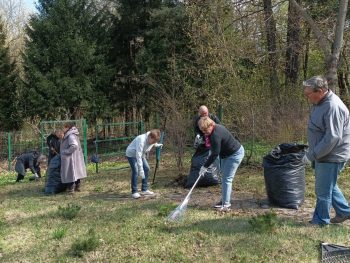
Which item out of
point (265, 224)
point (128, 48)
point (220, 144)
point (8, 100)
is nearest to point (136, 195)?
point (220, 144)

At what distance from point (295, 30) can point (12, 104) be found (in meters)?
12.6

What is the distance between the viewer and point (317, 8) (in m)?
17.6

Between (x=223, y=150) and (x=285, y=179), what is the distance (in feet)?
3.33

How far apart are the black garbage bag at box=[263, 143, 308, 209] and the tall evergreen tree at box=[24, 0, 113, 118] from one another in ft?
45.8

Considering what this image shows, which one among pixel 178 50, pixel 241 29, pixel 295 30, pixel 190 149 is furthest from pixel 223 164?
pixel 178 50

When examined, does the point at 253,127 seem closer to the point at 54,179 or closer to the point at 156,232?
the point at 54,179

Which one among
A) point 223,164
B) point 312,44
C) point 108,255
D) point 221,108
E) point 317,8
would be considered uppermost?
point 317,8

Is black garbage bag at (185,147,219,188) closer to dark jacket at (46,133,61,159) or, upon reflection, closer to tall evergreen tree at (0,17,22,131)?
dark jacket at (46,133,61,159)

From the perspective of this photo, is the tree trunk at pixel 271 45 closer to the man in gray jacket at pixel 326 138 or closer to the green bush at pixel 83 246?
the man in gray jacket at pixel 326 138

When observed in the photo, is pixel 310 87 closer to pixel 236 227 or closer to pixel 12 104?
pixel 236 227

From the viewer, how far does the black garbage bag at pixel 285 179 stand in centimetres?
693

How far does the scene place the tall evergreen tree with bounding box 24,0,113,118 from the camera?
64.7 ft

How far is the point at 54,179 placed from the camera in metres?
9.34

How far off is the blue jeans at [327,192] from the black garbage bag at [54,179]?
17.6ft
